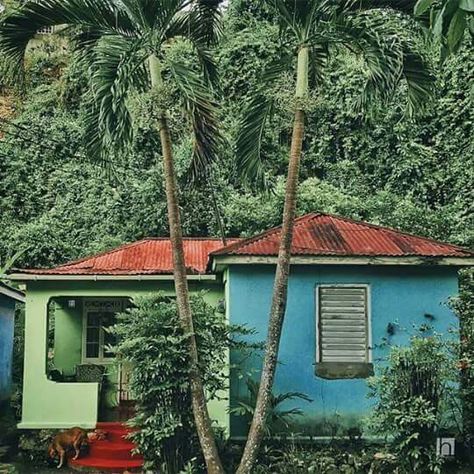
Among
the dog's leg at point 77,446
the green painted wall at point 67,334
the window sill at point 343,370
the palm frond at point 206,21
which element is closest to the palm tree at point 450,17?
the palm frond at point 206,21

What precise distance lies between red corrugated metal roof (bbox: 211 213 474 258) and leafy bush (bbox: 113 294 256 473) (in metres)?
1.55

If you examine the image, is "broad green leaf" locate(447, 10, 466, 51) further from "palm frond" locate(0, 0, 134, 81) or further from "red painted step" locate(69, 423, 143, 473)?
"red painted step" locate(69, 423, 143, 473)

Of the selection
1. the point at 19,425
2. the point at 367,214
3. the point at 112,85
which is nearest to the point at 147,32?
the point at 112,85

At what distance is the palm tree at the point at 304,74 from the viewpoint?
28.4 feet

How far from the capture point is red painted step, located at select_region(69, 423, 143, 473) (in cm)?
1009

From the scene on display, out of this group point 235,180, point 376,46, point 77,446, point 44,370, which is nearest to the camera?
point 376,46

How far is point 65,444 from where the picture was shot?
33.9 feet

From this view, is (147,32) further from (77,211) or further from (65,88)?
(65,88)

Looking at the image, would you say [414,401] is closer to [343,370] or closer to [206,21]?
[343,370]

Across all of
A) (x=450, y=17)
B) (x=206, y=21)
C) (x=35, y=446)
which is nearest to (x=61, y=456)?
(x=35, y=446)

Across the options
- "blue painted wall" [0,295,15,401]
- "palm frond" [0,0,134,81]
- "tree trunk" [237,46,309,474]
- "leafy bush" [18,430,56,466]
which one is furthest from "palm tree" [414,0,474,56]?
"blue painted wall" [0,295,15,401]

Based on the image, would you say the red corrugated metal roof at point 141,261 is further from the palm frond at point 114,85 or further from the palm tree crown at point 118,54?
the palm frond at point 114,85

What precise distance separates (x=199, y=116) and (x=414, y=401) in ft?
14.9

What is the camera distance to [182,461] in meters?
9.12
